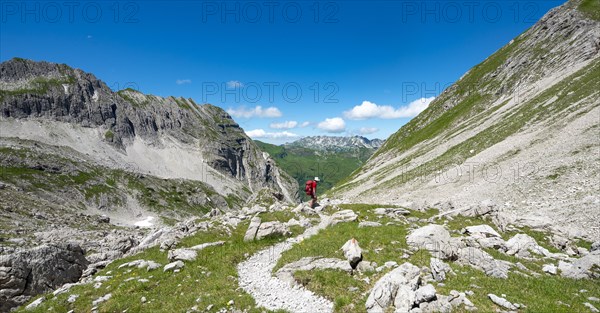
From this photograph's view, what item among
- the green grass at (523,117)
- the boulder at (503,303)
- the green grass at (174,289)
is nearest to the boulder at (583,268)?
the boulder at (503,303)

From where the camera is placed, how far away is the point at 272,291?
54.6 ft

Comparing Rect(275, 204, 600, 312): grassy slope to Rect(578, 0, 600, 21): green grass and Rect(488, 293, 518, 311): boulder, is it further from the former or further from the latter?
Rect(578, 0, 600, 21): green grass

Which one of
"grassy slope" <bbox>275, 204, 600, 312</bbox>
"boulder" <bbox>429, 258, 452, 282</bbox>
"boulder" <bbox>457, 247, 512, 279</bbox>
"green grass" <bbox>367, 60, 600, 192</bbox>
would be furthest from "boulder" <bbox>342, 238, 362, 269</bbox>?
"green grass" <bbox>367, 60, 600, 192</bbox>

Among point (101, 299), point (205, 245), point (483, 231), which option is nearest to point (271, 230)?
point (205, 245)

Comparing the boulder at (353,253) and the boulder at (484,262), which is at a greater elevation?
the boulder at (353,253)

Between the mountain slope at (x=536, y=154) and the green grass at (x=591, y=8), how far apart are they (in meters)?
1.49

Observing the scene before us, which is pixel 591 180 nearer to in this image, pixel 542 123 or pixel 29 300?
pixel 542 123

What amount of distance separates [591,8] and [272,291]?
166413 mm

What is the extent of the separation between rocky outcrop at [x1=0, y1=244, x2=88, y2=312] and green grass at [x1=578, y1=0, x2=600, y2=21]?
6334 inches

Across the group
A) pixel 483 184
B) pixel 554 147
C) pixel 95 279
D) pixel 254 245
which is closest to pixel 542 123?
pixel 554 147

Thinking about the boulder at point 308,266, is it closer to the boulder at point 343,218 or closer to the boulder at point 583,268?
the boulder at point 343,218

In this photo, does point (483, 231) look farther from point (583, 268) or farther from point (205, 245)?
point (205, 245)

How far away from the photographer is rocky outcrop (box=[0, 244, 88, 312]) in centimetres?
1994

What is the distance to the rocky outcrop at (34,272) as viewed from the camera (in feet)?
65.4
